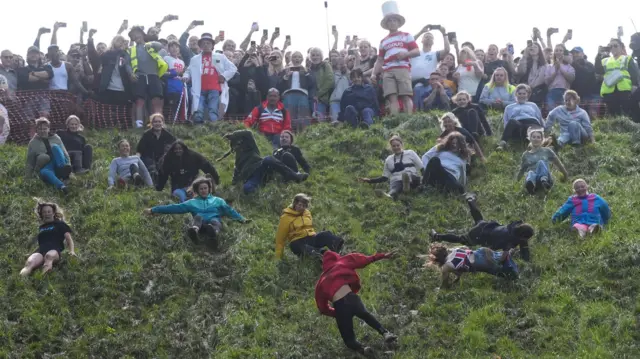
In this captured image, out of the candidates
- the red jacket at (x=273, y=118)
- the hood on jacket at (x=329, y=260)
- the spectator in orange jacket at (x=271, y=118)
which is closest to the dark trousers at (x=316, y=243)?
the hood on jacket at (x=329, y=260)

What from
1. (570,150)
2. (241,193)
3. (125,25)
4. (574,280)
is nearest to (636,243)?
(574,280)

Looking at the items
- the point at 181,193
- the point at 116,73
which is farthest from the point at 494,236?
the point at 116,73

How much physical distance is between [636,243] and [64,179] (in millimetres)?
10312

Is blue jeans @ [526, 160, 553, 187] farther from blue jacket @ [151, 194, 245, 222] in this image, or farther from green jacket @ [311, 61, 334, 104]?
green jacket @ [311, 61, 334, 104]

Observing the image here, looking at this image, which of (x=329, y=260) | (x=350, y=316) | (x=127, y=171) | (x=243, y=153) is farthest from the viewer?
(x=243, y=153)

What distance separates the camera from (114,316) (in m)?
14.9

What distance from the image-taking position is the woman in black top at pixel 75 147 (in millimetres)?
20234

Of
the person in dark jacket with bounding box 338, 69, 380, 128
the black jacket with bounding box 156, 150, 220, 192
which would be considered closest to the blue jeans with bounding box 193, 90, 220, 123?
the person in dark jacket with bounding box 338, 69, 380, 128

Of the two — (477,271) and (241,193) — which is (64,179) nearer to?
(241,193)

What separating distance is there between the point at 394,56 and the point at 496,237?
27.0 ft

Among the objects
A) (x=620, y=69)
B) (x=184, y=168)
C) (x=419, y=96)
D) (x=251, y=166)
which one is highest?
(x=620, y=69)

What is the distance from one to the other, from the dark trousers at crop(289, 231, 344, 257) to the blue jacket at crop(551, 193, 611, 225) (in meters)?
3.81

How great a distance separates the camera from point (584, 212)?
1705cm

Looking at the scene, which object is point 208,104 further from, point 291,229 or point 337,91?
point 291,229
